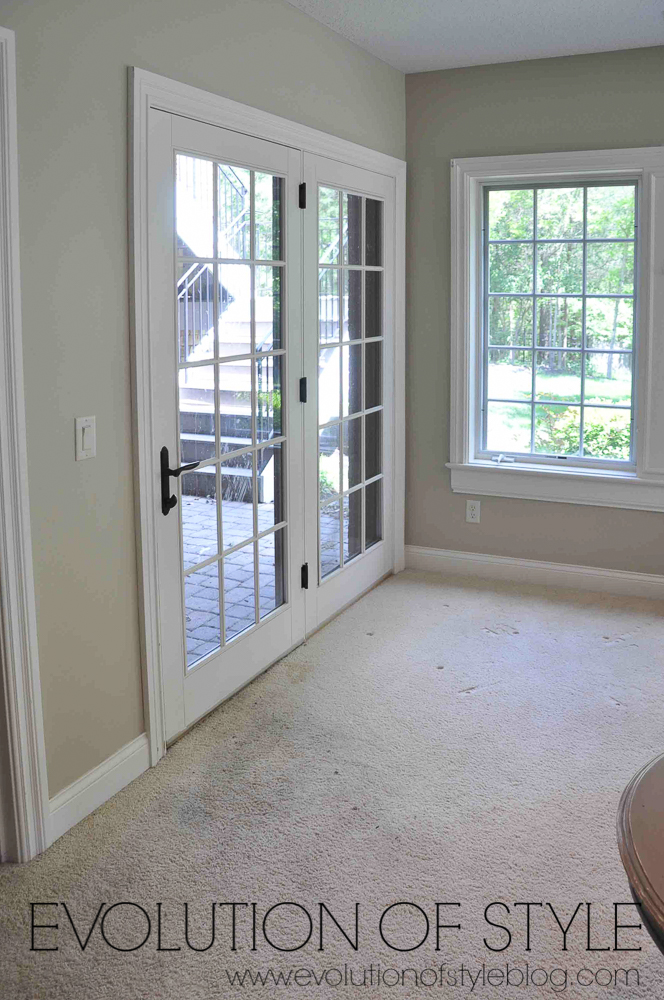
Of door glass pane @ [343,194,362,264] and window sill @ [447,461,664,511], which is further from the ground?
door glass pane @ [343,194,362,264]

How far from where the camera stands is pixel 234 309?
10.6 feet

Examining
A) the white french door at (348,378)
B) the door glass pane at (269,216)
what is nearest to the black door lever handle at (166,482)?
the door glass pane at (269,216)

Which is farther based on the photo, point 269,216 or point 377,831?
point 269,216

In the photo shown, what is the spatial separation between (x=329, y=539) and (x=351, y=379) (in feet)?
2.46

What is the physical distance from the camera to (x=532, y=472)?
182 inches

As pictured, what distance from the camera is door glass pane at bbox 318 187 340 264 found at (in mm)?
3793

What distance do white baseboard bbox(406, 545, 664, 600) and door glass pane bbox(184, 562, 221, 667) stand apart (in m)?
1.95

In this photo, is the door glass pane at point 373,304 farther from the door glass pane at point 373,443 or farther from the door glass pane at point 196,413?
the door glass pane at point 196,413

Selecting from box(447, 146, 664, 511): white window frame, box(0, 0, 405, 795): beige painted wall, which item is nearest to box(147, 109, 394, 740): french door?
box(0, 0, 405, 795): beige painted wall

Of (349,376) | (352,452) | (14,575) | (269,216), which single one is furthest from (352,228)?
(14,575)

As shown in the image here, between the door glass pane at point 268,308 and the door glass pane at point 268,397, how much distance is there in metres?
0.06

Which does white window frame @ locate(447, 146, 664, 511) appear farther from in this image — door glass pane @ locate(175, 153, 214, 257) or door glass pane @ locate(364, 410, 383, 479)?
door glass pane @ locate(175, 153, 214, 257)

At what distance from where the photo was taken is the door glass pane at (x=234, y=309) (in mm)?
3156

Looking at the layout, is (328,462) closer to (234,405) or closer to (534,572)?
(234,405)
